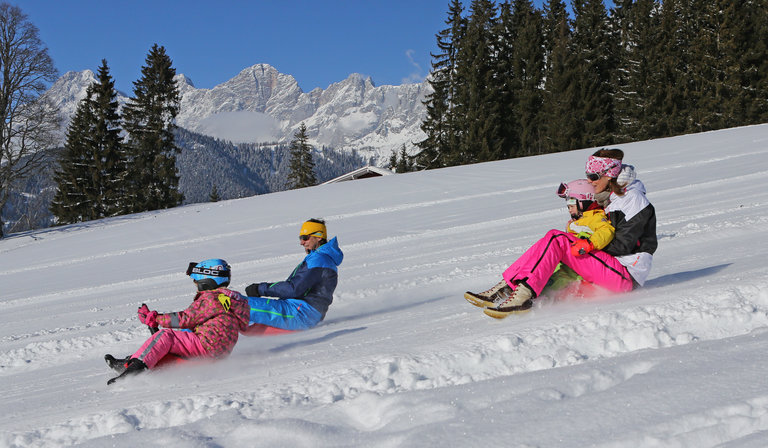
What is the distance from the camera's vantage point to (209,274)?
4703 mm

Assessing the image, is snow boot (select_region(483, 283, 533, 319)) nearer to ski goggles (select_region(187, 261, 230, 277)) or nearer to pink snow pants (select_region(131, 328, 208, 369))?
ski goggles (select_region(187, 261, 230, 277))

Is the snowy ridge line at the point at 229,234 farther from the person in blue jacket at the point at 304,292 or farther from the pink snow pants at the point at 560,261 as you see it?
the pink snow pants at the point at 560,261

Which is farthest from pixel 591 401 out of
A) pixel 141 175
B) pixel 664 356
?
pixel 141 175

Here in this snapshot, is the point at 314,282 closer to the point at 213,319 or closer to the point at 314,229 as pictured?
the point at 314,229

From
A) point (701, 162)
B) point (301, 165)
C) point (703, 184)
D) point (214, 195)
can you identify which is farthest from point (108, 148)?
point (703, 184)

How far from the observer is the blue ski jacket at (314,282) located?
5.43 meters

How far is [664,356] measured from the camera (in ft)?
10.1

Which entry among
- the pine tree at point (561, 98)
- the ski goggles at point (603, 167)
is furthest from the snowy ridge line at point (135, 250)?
the pine tree at point (561, 98)

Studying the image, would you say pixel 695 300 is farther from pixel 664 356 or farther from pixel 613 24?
pixel 613 24

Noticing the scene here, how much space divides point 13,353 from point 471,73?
40007 mm

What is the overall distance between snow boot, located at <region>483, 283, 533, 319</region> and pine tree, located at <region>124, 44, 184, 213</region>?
3605 centimetres

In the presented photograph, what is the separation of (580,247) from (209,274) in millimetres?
3045

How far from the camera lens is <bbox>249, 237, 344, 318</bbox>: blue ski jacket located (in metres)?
5.43

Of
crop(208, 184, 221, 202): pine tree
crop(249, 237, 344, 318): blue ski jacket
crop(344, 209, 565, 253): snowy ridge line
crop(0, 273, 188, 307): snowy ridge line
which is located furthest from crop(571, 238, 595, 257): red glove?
crop(208, 184, 221, 202): pine tree
